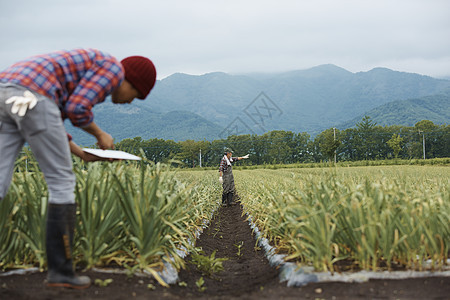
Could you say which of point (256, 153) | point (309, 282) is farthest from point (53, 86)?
point (256, 153)

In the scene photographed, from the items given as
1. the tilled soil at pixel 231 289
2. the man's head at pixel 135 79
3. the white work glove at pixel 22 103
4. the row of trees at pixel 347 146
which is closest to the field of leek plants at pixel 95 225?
the tilled soil at pixel 231 289

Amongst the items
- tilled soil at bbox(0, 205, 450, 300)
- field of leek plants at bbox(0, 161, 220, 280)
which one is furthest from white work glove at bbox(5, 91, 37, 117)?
tilled soil at bbox(0, 205, 450, 300)

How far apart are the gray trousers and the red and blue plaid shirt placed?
74 millimetres

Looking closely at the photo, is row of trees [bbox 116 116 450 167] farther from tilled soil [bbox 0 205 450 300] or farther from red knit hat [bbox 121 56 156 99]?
red knit hat [bbox 121 56 156 99]

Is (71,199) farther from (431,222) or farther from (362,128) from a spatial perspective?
(362,128)

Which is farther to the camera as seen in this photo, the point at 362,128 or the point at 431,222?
the point at 362,128

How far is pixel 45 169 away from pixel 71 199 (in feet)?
0.77

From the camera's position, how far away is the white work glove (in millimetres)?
2105

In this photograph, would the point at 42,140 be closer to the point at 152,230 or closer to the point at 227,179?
the point at 152,230

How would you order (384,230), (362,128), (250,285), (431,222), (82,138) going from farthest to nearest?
(82,138), (362,128), (250,285), (431,222), (384,230)

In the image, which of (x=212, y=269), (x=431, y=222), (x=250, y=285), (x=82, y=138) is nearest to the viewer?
(x=431, y=222)

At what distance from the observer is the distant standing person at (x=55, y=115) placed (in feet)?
7.20

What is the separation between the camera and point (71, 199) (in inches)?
91.9

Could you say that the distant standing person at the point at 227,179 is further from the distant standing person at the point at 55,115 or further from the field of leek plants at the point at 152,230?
the distant standing person at the point at 55,115
